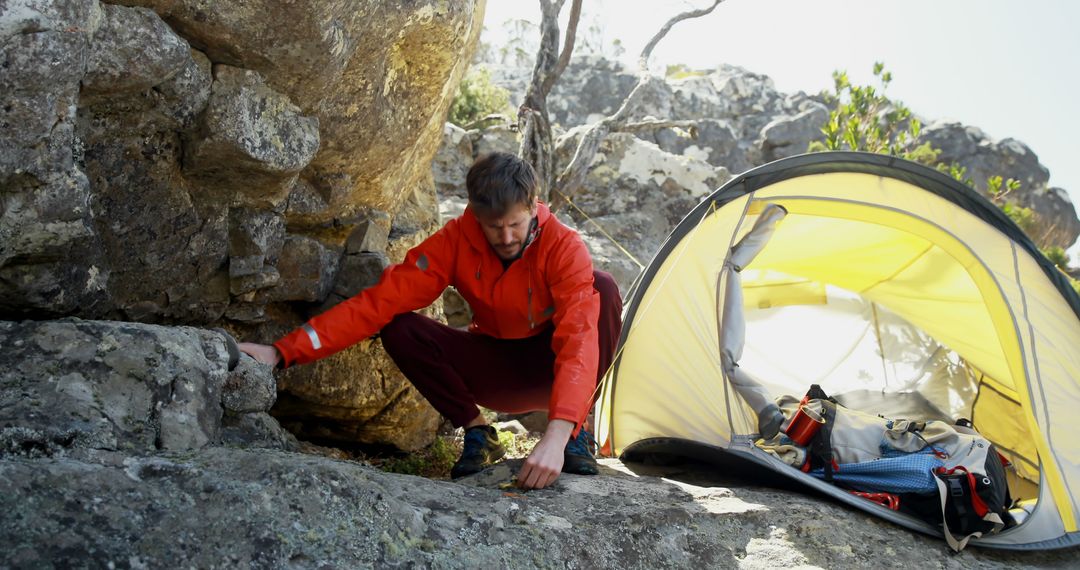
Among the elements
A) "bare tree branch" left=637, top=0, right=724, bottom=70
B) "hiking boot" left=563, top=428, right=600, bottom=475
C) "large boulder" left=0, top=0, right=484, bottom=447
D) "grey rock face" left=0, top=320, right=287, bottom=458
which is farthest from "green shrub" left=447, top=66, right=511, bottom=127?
"grey rock face" left=0, top=320, right=287, bottom=458

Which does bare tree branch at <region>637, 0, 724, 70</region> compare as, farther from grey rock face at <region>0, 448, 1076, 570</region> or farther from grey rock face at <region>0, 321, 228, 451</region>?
grey rock face at <region>0, 321, 228, 451</region>

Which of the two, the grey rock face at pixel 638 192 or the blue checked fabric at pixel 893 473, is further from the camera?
the grey rock face at pixel 638 192

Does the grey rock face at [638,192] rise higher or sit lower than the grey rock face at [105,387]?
higher

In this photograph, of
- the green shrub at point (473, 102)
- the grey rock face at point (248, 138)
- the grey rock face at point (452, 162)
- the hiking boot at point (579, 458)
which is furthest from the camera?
the green shrub at point (473, 102)

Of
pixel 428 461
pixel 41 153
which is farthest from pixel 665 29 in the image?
pixel 41 153

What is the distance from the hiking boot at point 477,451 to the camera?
3.39m

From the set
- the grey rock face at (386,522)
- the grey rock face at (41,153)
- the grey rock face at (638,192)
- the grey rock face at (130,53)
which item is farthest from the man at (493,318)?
the grey rock face at (638,192)

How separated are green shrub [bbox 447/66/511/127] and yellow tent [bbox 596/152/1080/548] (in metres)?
5.87

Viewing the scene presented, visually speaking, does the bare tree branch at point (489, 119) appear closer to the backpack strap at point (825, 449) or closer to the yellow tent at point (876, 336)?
the yellow tent at point (876, 336)

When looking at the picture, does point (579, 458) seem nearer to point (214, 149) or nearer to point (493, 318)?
point (493, 318)

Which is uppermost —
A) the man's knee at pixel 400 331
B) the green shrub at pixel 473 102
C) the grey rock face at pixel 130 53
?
the green shrub at pixel 473 102

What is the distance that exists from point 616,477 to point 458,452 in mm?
1672

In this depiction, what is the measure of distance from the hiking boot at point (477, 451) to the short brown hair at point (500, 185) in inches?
39.7

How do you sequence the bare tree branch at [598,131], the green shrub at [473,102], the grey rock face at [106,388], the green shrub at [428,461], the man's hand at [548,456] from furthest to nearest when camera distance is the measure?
the green shrub at [473,102], the bare tree branch at [598,131], the green shrub at [428,461], the man's hand at [548,456], the grey rock face at [106,388]
